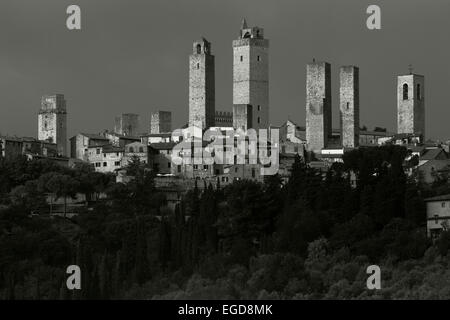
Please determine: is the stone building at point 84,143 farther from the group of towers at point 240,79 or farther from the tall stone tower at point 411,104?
the tall stone tower at point 411,104

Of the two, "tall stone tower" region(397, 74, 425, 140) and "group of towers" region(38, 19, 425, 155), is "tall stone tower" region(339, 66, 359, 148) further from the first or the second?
"tall stone tower" region(397, 74, 425, 140)

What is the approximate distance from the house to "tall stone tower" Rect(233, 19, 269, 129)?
24.9 meters

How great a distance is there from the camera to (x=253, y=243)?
223ft

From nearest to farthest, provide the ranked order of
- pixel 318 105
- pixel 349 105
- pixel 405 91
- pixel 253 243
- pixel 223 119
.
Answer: pixel 253 243, pixel 318 105, pixel 349 105, pixel 405 91, pixel 223 119

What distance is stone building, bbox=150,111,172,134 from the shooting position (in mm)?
96188

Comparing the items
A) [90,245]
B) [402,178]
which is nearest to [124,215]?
[90,245]

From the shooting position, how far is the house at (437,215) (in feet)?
214

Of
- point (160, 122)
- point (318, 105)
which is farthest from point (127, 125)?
point (318, 105)

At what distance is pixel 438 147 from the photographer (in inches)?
3457

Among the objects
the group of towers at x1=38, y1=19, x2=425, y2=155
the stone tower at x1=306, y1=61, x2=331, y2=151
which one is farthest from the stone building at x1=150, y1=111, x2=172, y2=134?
the stone tower at x1=306, y1=61, x2=331, y2=151

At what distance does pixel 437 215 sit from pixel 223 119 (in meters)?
31.6

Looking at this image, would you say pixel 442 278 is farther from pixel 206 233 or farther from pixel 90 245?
pixel 90 245

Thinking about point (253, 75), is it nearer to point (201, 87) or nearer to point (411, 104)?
point (201, 87)

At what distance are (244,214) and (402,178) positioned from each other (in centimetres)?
525
